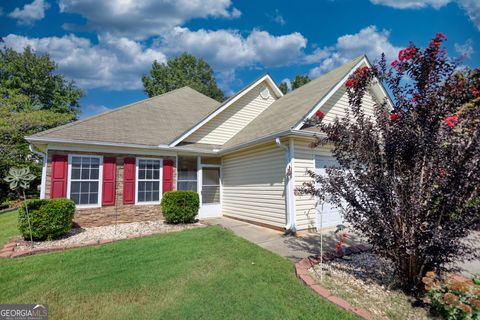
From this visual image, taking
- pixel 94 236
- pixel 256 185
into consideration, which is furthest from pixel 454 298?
pixel 94 236

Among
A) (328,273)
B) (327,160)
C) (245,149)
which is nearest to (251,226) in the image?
(245,149)

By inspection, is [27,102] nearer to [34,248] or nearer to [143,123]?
[143,123]

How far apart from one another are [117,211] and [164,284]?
592 cm

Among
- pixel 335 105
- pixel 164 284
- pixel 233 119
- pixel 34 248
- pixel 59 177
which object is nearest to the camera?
pixel 164 284

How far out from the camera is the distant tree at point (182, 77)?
33938 millimetres

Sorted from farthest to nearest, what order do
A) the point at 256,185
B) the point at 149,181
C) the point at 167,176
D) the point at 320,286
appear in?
the point at 167,176 → the point at 149,181 → the point at 256,185 → the point at 320,286

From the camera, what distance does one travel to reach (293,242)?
20.3 ft

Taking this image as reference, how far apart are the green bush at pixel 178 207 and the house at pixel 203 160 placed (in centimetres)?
131

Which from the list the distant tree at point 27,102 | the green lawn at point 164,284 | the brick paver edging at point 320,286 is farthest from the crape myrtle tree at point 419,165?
the distant tree at point 27,102

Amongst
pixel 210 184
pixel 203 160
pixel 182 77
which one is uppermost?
pixel 182 77

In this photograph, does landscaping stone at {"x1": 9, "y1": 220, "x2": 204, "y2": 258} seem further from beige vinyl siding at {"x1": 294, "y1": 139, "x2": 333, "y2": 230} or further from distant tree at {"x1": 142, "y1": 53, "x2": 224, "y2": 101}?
distant tree at {"x1": 142, "y1": 53, "x2": 224, "y2": 101}

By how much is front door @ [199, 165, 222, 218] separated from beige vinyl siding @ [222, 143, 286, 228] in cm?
34

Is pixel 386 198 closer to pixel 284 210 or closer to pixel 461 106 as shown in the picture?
pixel 461 106

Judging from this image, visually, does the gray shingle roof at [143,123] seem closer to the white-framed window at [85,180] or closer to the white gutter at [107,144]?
the white gutter at [107,144]
